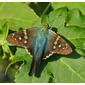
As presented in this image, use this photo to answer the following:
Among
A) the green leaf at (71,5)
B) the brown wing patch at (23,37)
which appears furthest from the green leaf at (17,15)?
the green leaf at (71,5)

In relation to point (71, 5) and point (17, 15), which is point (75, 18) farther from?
point (17, 15)

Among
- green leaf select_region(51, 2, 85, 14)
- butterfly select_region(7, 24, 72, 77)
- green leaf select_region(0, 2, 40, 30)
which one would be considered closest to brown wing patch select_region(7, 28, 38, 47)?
butterfly select_region(7, 24, 72, 77)

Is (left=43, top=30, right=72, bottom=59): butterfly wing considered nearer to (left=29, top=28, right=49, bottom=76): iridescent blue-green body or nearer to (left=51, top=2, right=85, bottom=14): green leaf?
(left=29, top=28, right=49, bottom=76): iridescent blue-green body

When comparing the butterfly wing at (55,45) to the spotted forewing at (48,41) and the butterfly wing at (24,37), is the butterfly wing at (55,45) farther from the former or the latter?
the butterfly wing at (24,37)

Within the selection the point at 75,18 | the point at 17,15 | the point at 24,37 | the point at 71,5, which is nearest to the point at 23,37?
the point at 24,37

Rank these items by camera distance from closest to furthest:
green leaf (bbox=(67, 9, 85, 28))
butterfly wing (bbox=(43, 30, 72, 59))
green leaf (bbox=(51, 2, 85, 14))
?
1. butterfly wing (bbox=(43, 30, 72, 59))
2. green leaf (bbox=(67, 9, 85, 28))
3. green leaf (bbox=(51, 2, 85, 14))
